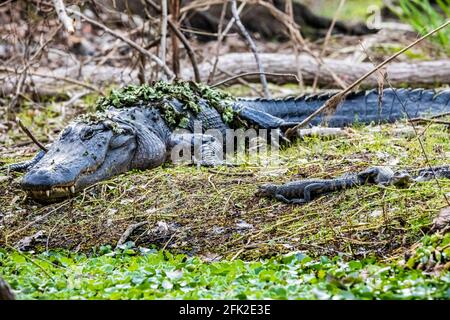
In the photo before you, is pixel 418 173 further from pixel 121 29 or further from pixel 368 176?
pixel 121 29

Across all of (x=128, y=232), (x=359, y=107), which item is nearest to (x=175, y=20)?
(x=359, y=107)

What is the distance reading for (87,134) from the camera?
252 inches

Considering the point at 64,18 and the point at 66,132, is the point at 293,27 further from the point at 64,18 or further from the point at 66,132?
the point at 64,18

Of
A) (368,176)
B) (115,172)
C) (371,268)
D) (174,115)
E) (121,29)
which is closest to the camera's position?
(371,268)

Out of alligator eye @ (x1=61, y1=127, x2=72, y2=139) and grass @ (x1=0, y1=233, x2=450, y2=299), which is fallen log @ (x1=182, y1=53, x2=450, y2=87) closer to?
alligator eye @ (x1=61, y1=127, x2=72, y2=139)

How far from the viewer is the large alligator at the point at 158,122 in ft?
19.8

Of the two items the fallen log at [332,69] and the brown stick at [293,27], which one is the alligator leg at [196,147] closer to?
the brown stick at [293,27]

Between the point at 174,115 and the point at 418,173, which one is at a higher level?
the point at 174,115

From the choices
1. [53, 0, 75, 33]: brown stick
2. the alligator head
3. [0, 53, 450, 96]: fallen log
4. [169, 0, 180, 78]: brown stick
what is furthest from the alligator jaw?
[0, 53, 450, 96]: fallen log

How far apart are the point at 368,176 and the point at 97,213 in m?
1.96

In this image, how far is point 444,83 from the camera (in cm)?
1021

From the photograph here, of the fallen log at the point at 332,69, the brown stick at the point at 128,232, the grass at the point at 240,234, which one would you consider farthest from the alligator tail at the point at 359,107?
the brown stick at the point at 128,232

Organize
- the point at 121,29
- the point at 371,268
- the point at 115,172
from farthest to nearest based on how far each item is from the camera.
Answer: the point at 121,29 < the point at 115,172 < the point at 371,268
